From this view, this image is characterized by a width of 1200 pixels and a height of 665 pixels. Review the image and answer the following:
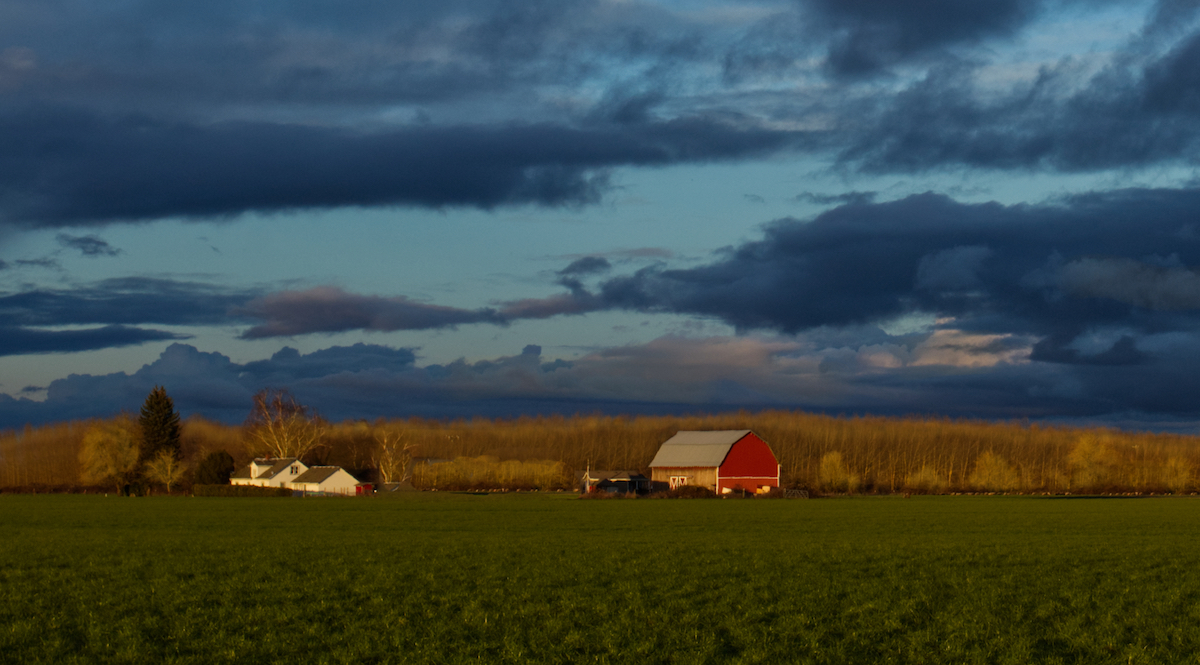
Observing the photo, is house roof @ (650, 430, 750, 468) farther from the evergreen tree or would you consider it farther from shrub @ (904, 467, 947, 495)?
the evergreen tree

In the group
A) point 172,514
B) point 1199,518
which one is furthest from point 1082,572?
point 172,514

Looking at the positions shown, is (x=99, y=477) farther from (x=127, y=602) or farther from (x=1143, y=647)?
(x=1143, y=647)

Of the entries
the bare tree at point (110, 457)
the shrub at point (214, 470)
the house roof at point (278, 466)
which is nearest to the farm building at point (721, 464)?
the house roof at point (278, 466)

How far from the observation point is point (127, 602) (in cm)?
2084

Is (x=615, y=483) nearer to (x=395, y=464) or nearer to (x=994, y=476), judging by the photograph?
(x=395, y=464)

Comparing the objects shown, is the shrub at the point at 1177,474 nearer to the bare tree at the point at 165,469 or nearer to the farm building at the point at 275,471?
the farm building at the point at 275,471

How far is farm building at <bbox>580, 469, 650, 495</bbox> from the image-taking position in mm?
107938

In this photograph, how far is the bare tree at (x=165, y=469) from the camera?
12304 cm

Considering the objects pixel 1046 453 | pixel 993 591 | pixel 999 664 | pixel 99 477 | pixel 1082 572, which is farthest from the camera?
pixel 1046 453

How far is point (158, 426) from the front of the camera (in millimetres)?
129375

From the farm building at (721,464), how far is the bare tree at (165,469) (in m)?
59.7

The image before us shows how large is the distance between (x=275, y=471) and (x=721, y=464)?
60754mm

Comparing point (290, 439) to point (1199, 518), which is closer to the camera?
point (1199, 518)

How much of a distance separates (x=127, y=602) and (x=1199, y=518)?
208 ft
